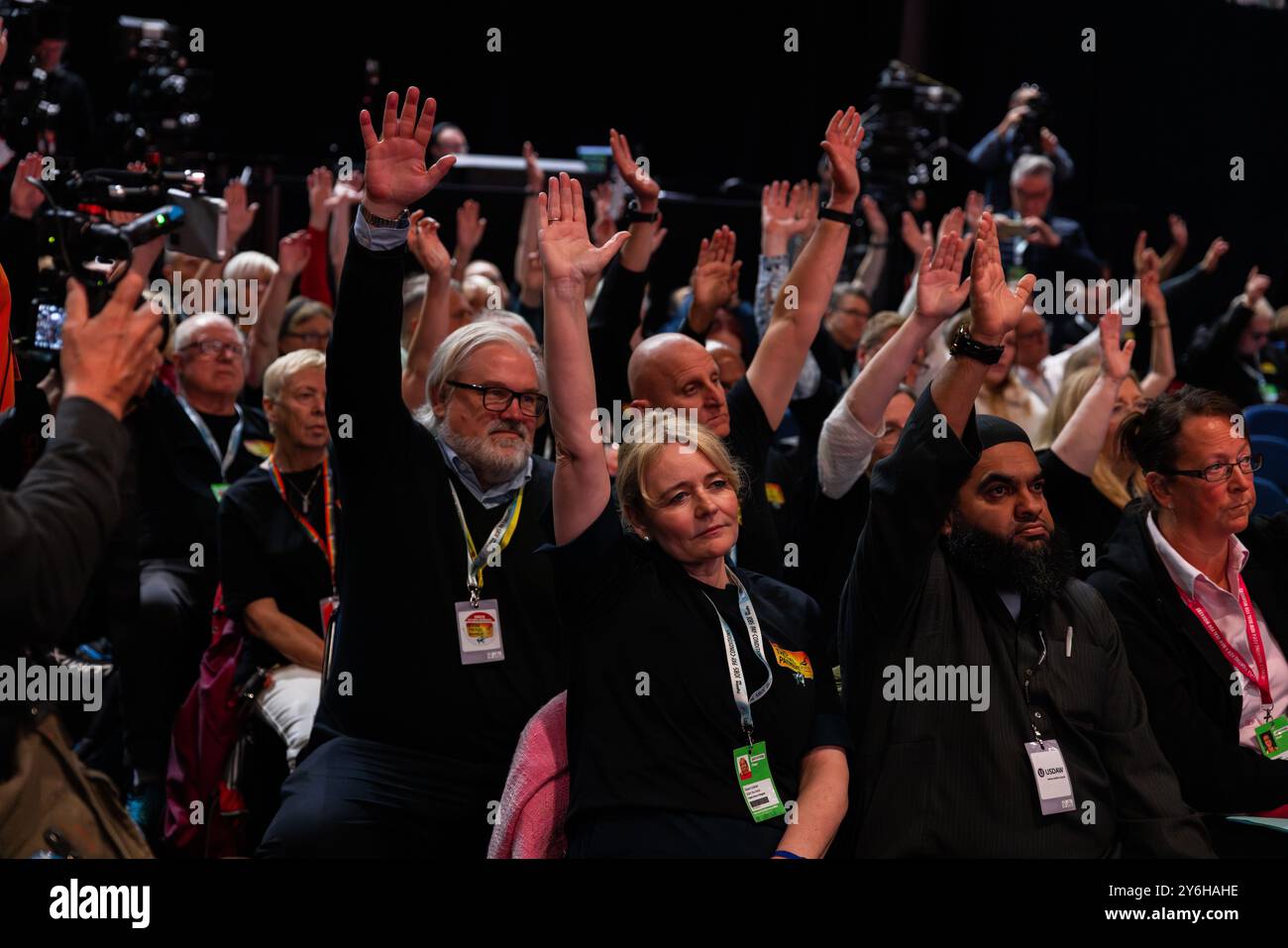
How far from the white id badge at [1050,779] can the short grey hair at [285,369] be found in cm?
214

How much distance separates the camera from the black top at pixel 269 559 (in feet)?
11.4

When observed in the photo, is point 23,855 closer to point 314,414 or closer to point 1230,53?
point 314,414

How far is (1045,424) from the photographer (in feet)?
13.4

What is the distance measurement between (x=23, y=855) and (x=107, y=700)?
84.2 inches

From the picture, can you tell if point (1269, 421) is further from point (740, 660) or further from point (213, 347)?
point (213, 347)

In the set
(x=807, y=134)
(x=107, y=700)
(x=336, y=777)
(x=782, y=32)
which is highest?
(x=782, y=32)

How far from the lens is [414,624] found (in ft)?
8.87

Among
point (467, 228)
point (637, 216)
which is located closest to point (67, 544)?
point (637, 216)

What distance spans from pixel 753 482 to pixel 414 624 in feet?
2.93

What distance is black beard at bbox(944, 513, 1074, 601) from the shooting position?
257 cm

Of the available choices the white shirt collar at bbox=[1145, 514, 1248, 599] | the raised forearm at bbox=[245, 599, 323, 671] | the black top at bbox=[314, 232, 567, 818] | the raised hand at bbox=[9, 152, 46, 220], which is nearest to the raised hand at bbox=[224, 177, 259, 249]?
the raised hand at bbox=[9, 152, 46, 220]

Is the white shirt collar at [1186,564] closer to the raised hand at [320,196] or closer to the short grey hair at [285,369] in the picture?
the short grey hair at [285,369]
